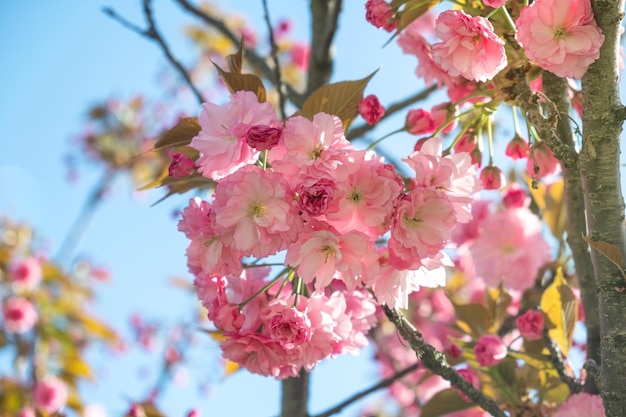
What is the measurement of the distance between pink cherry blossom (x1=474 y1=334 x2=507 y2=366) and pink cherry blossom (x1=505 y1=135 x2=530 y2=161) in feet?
1.06

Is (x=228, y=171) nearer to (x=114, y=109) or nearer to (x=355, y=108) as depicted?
(x=355, y=108)

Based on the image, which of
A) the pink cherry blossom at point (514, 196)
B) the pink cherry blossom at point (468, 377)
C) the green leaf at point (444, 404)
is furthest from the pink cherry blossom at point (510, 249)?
the green leaf at point (444, 404)

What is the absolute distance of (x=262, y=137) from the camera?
0.84 m

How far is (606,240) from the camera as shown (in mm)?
880

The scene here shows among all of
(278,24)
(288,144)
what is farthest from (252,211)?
(278,24)

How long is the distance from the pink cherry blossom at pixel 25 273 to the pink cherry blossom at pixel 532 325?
3468mm

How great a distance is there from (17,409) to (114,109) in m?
3.13

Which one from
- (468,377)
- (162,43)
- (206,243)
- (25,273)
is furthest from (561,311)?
(25,273)

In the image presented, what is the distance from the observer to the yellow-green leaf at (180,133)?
3.43 feet

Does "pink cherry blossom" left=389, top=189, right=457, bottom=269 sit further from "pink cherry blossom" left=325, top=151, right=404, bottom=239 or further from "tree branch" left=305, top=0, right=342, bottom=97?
"tree branch" left=305, top=0, right=342, bottom=97

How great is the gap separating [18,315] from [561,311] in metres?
3.33

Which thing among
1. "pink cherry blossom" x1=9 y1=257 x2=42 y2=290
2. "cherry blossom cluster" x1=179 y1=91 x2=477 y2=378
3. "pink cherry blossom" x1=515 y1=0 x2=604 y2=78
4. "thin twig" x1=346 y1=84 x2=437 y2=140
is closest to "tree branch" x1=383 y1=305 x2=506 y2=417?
"cherry blossom cluster" x1=179 y1=91 x2=477 y2=378

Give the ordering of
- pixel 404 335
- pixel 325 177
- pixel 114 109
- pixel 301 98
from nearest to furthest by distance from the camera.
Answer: pixel 325 177 → pixel 404 335 → pixel 301 98 → pixel 114 109

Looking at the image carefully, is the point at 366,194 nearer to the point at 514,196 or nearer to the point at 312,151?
the point at 312,151
